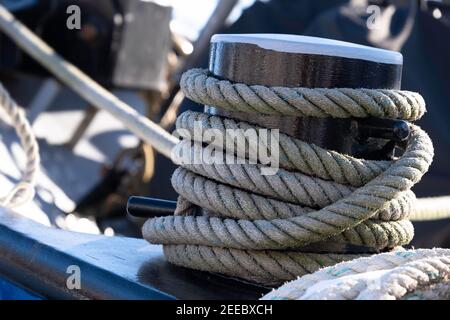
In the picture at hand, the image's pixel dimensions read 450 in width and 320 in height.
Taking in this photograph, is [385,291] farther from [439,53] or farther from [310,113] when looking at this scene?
[439,53]

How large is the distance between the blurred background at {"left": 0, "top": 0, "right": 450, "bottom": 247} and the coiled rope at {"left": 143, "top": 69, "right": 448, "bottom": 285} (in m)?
1.92

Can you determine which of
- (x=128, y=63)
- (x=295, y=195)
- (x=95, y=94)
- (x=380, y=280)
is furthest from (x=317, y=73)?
(x=128, y=63)

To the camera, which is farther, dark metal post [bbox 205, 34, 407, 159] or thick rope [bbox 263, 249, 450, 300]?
dark metal post [bbox 205, 34, 407, 159]

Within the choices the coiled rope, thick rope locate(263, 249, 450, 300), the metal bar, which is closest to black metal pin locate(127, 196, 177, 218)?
the coiled rope

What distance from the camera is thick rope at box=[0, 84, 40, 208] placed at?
5.99ft

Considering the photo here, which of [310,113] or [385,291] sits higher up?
[310,113]

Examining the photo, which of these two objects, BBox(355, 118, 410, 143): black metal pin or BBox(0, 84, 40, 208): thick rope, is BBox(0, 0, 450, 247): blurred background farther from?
BBox(355, 118, 410, 143): black metal pin

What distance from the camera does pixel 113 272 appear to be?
1178 mm

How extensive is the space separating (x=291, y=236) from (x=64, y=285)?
330 millimetres

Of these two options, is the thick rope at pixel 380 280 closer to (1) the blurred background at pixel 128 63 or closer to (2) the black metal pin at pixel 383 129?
(2) the black metal pin at pixel 383 129
